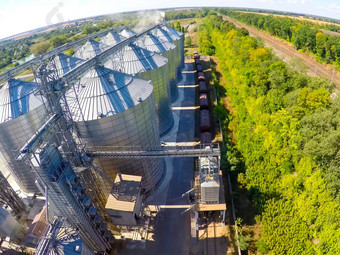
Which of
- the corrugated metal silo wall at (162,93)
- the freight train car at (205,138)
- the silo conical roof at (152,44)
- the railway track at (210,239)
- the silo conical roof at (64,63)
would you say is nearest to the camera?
the railway track at (210,239)

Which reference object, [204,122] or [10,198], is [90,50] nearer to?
[204,122]

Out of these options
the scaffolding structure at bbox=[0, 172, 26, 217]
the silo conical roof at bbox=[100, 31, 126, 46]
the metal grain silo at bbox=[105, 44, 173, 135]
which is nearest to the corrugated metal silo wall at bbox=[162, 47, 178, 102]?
the metal grain silo at bbox=[105, 44, 173, 135]

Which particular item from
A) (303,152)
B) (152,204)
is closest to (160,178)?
(152,204)

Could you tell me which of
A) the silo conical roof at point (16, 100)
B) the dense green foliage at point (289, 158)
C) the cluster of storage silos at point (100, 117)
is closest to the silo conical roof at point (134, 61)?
the cluster of storage silos at point (100, 117)

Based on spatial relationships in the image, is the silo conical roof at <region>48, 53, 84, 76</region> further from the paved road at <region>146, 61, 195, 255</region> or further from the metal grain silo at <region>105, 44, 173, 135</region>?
the paved road at <region>146, 61, 195, 255</region>

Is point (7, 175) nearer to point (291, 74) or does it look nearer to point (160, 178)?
point (160, 178)

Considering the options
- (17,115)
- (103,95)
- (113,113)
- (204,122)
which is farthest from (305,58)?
(17,115)

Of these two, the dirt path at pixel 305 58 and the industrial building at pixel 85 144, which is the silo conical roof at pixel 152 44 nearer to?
the industrial building at pixel 85 144
